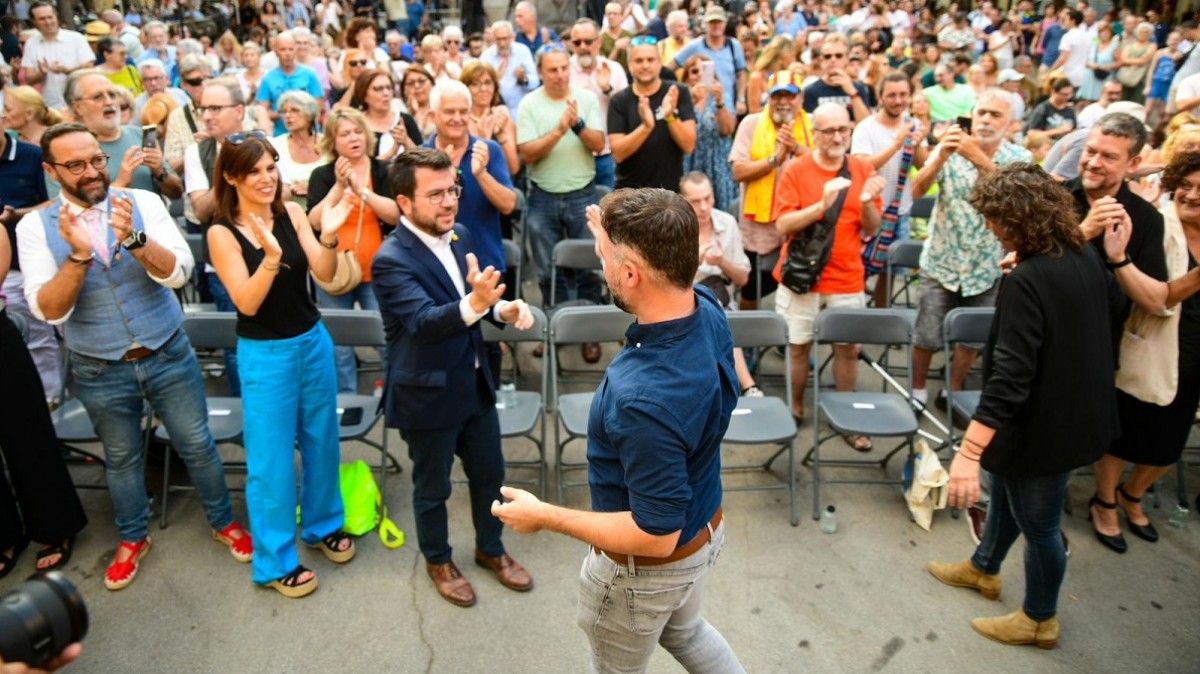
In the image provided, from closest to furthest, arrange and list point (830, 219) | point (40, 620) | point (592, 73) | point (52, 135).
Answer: point (40, 620) < point (52, 135) < point (830, 219) < point (592, 73)

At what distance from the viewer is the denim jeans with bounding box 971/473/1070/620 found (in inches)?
109

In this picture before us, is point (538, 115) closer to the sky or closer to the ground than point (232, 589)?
closer to the sky

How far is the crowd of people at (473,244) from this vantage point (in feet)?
9.40

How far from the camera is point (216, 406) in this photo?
4.04 metres

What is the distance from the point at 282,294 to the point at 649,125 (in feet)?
9.72

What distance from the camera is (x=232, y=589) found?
3438 mm

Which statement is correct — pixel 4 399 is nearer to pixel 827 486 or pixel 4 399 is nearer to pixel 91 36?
pixel 827 486

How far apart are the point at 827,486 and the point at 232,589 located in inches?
116

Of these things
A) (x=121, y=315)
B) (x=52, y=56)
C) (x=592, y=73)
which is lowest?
(x=121, y=315)

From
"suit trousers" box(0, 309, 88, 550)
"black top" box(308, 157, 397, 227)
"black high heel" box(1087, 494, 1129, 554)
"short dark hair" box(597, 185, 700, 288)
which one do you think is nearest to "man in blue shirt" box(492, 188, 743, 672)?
"short dark hair" box(597, 185, 700, 288)

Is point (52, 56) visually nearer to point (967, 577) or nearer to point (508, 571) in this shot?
point (508, 571)

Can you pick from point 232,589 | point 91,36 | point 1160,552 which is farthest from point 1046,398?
point 91,36

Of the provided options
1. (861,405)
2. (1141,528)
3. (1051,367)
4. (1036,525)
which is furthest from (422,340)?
(1141,528)

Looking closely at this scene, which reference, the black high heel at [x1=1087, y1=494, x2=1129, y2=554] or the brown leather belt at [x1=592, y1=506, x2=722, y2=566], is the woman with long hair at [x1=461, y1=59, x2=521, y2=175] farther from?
the black high heel at [x1=1087, y1=494, x2=1129, y2=554]
